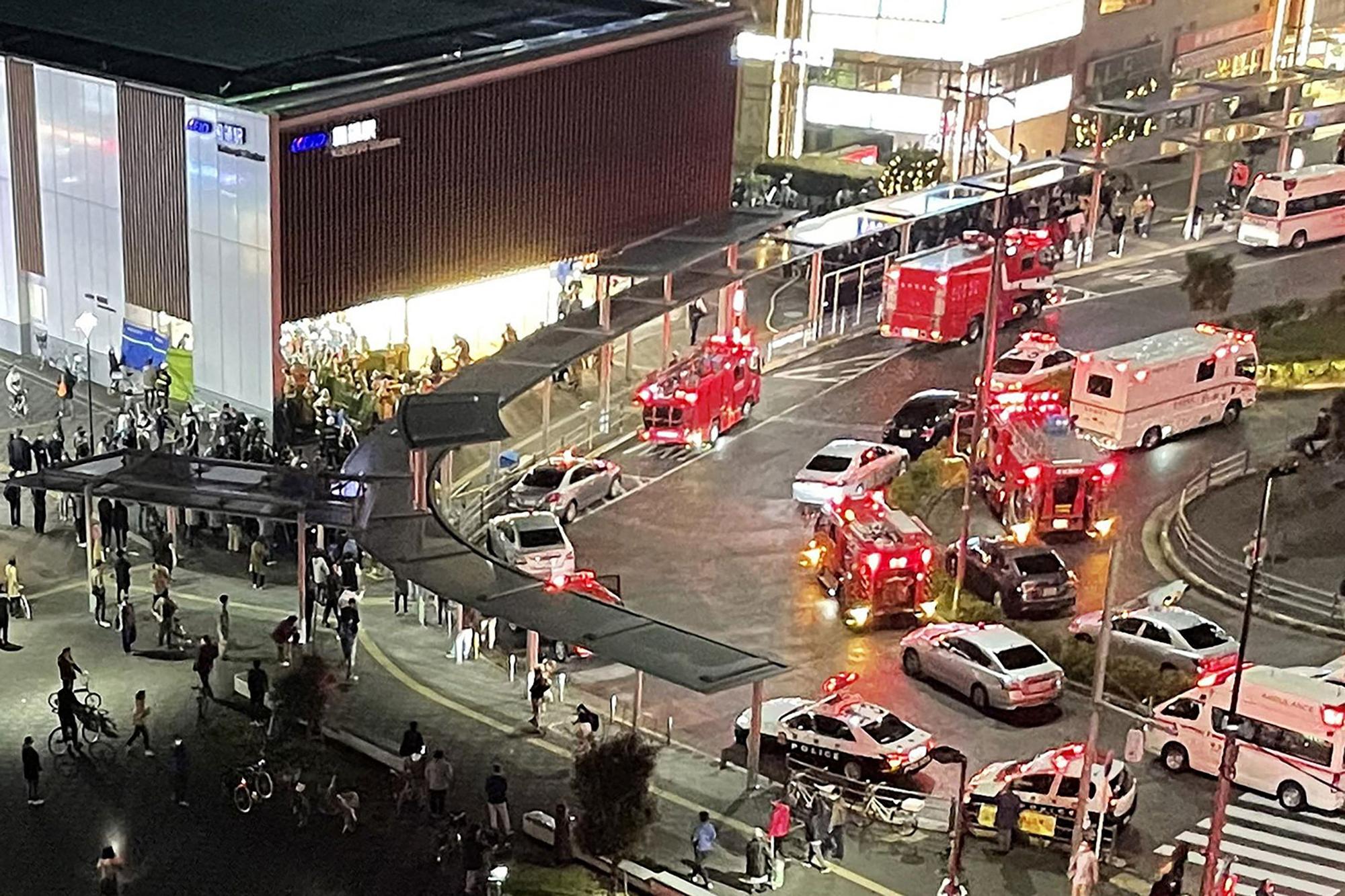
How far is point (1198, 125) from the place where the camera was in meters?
77.9

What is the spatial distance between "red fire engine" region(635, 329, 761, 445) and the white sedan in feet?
12.0

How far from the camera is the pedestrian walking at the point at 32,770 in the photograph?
3847 cm

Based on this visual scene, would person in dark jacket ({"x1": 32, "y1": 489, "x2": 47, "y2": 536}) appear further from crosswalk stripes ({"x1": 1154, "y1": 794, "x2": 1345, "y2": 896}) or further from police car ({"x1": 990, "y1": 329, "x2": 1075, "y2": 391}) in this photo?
crosswalk stripes ({"x1": 1154, "y1": 794, "x2": 1345, "y2": 896})

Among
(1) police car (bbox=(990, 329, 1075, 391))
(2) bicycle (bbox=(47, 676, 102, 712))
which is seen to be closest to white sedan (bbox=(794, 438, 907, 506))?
(1) police car (bbox=(990, 329, 1075, 391))

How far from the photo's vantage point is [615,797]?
36594mm

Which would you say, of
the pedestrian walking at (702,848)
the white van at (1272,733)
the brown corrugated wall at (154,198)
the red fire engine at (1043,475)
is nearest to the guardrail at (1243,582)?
the red fire engine at (1043,475)

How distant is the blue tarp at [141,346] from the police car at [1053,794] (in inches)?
1152

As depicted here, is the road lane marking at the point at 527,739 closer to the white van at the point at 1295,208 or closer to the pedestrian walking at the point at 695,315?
the pedestrian walking at the point at 695,315

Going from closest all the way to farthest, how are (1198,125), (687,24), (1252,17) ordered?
1. (687,24)
2. (1198,125)
3. (1252,17)

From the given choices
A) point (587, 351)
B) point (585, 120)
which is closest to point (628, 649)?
point (587, 351)

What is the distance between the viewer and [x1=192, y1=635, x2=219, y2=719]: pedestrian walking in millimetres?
42469

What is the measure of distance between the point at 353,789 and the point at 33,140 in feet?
98.1

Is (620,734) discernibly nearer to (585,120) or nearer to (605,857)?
(605,857)

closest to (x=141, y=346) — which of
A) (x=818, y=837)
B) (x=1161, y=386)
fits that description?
(x=1161, y=386)
